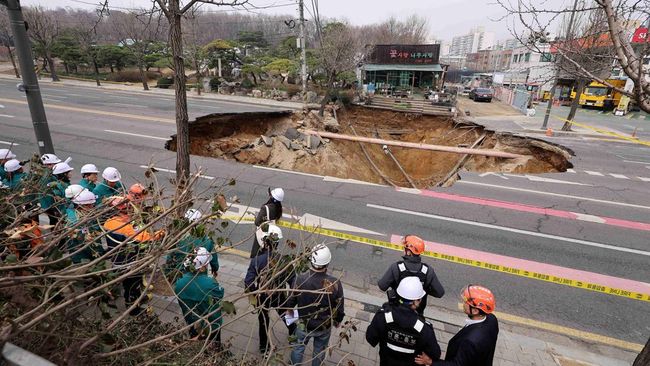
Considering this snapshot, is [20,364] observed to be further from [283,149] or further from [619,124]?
[619,124]

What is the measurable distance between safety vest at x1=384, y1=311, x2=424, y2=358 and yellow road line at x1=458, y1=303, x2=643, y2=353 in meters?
3.08

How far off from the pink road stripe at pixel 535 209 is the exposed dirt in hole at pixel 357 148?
7.26 feet

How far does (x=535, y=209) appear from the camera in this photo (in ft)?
32.1

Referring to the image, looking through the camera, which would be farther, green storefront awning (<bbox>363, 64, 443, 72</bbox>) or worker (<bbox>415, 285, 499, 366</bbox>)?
green storefront awning (<bbox>363, 64, 443, 72</bbox>)

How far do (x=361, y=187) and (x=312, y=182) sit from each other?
64.1 inches

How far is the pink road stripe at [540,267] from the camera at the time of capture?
6520 millimetres

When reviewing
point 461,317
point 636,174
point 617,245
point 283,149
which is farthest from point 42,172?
point 636,174

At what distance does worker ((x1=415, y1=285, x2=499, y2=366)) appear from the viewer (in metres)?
3.22

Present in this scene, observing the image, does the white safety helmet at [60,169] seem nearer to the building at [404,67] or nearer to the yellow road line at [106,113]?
the yellow road line at [106,113]

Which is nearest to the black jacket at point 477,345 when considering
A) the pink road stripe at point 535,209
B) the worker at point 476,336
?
the worker at point 476,336

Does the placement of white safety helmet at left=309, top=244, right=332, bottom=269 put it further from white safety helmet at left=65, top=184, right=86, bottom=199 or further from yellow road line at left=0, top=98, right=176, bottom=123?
yellow road line at left=0, top=98, right=176, bottom=123

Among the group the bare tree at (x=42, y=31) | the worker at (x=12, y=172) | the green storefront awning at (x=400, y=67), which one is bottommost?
the worker at (x=12, y=172)

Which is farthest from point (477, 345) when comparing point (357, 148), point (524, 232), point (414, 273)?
point (357, 148)

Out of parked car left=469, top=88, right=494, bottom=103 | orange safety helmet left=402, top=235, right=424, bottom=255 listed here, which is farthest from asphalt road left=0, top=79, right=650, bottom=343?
parked car left=469, top=88, right=494, bottom=103
